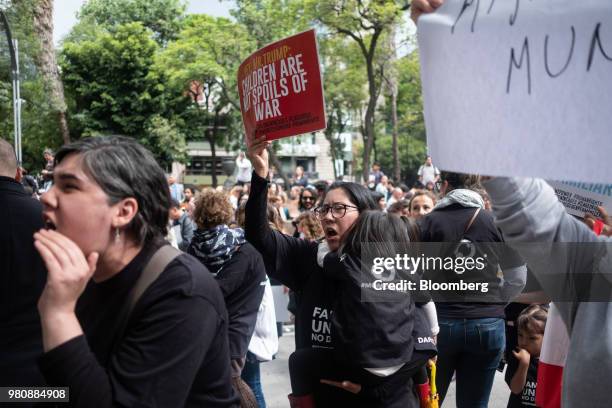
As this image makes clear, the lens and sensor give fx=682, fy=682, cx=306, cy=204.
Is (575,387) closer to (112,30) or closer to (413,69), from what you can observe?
(413,69)

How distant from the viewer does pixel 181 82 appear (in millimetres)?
29625

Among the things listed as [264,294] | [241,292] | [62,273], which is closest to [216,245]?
[241,292]

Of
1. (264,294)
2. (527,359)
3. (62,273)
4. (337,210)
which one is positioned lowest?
(527,359)

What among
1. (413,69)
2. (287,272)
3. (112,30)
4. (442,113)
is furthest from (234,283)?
(112,30)

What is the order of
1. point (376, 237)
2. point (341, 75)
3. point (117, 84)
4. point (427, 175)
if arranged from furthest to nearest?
1. point (117, 84)
2. point (341, 75)
3. point (427, 175)
4. point (376, 237)

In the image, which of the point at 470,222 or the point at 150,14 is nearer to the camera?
the point at 470,222

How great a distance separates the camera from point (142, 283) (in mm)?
1735

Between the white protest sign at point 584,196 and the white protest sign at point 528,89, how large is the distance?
80cm

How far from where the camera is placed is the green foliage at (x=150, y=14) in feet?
132

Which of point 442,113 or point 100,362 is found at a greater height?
point 442,113

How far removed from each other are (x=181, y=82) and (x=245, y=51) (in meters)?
3.21

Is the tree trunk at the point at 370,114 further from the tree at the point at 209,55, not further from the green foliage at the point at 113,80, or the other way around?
the green foliage at the point at 113,80

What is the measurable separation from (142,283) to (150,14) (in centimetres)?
4144

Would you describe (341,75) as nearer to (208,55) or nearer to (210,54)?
(210,54)
